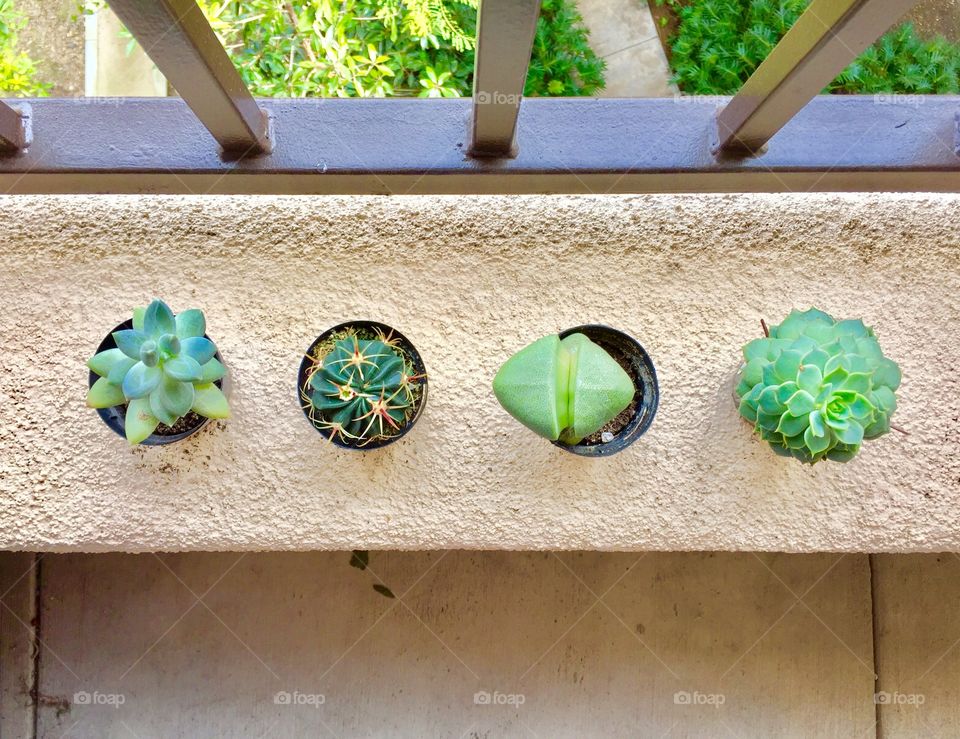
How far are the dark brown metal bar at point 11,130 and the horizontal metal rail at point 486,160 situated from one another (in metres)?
0.02

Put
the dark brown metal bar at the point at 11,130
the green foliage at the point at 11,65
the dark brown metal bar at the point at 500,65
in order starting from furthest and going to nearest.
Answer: the green foliage at the point at 11,65 → the dark brown metal bar at the point at 11,130 → the dark brown metal bar at the point at 500,65

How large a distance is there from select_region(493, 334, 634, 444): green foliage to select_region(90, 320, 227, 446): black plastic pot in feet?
1.41

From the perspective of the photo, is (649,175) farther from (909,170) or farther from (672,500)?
(672,500)

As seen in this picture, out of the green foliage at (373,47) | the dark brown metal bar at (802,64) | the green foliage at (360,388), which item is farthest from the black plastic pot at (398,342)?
the green foliage at (373,47)

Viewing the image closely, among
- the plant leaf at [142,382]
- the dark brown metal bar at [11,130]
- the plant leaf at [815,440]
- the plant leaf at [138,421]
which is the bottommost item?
the plant leaf at [815,440]

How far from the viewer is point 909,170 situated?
116cm

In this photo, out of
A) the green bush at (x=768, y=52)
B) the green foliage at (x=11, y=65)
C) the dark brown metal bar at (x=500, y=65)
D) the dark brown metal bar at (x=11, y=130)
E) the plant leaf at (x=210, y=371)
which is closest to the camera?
the dark brown metal bar at (x=500, y=65)

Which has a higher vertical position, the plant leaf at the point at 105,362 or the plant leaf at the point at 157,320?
the plant leaf at the point at 157,320

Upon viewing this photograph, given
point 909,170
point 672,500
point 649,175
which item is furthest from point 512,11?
point 909,170

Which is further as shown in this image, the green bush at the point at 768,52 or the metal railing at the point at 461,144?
the green bush at the point at 768,52

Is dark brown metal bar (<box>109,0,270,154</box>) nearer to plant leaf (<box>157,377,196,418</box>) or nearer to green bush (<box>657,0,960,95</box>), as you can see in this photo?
plant leaf (<box>157,377,196,418</box>)

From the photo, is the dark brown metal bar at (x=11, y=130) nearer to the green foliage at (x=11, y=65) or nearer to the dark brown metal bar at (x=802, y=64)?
the green foliage at (x=11, y=65)

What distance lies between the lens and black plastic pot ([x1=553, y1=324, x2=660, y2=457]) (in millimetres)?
955

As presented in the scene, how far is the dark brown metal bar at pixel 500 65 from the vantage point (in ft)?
2.41
